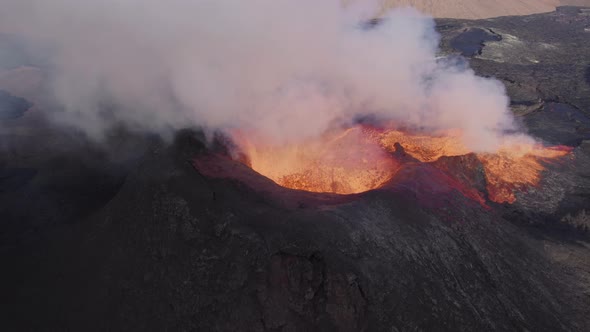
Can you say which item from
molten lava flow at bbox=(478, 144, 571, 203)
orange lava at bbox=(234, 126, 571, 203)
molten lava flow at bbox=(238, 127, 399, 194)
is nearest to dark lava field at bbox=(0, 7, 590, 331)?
molten lava flow at bbox=(478, 144, 571, 203)

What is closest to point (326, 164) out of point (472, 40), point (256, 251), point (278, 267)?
point (256, 251)

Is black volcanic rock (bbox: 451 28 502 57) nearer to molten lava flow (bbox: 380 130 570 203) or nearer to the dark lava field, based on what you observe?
molten lava flow (bbox: 380 130 570 203)

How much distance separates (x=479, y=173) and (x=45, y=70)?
20.3 m

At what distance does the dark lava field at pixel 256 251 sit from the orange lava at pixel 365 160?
944 mm

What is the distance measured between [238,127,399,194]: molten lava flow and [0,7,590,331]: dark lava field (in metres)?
1.35

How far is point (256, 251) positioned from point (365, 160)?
6.07 metres

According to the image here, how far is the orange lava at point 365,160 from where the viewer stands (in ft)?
37.4

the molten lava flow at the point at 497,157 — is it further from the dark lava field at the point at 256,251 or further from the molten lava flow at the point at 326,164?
the molten lava flow at the point at 326,164

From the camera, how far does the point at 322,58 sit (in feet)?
43.6

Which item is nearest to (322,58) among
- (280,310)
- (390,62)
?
(390,62)

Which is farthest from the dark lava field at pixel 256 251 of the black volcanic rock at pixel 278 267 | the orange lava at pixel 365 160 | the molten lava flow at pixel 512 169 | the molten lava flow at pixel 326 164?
the molten lava flow at pixel 326 164

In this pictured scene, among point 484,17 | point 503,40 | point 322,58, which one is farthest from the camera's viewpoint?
point 484,17

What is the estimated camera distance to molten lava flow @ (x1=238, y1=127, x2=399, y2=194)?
1132 centimetres

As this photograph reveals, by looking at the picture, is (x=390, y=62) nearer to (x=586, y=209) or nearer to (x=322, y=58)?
(x=322, y=58)
